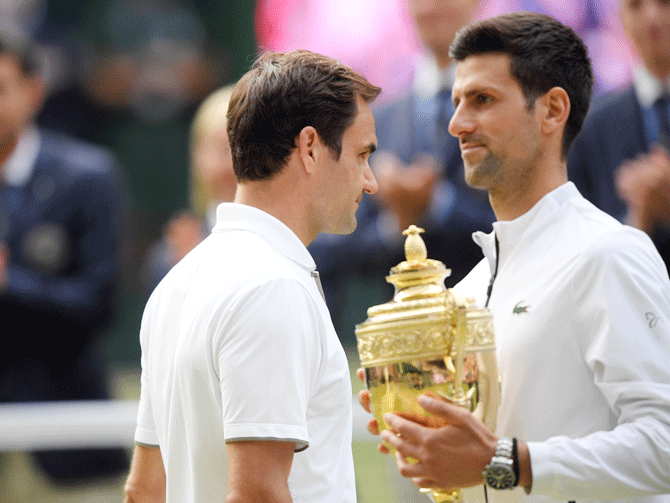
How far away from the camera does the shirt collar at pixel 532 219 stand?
2.14 meters

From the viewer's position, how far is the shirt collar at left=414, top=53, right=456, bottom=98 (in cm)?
468

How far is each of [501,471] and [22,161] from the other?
462 cm

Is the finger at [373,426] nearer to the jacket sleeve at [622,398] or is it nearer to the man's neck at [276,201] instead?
the jacket sleeve at [622,398]

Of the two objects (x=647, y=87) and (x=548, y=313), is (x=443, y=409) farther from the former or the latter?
(x=647, y=87)

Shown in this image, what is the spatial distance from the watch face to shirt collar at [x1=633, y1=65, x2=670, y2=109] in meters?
3.27

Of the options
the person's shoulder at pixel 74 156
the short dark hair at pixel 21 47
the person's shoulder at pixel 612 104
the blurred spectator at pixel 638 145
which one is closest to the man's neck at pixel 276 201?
the blurred spectator at pixel 638 145

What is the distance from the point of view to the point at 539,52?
2.17 meters

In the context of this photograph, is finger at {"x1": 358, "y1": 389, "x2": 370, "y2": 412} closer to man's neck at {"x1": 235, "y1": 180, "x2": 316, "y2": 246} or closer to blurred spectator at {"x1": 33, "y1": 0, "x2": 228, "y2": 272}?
man's neck at {"x1": 235, "y1": 180, "x2": 316, "y2": 246}

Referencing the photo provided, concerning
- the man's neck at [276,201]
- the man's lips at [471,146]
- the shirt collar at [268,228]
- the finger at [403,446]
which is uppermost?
the man's lips at [471,146]

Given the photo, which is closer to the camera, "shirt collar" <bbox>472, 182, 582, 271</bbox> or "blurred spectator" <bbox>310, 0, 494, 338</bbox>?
"shirt collar" <bbox>472, 182, 582, 271</bbox>

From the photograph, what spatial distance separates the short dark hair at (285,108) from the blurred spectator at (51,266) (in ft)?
12.8

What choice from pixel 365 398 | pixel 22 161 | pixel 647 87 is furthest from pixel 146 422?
pixel 22 161

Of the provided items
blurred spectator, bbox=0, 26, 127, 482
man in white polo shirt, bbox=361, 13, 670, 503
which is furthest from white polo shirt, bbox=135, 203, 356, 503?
blurred spectator, bbox=0, 26, 127, 482

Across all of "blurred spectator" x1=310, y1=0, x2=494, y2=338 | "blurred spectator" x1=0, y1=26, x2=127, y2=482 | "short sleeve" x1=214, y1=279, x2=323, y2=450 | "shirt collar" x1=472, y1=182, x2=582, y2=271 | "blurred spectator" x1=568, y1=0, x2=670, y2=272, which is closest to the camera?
"short sleeve" x1=214, y1=279, x2=323, y2=450
